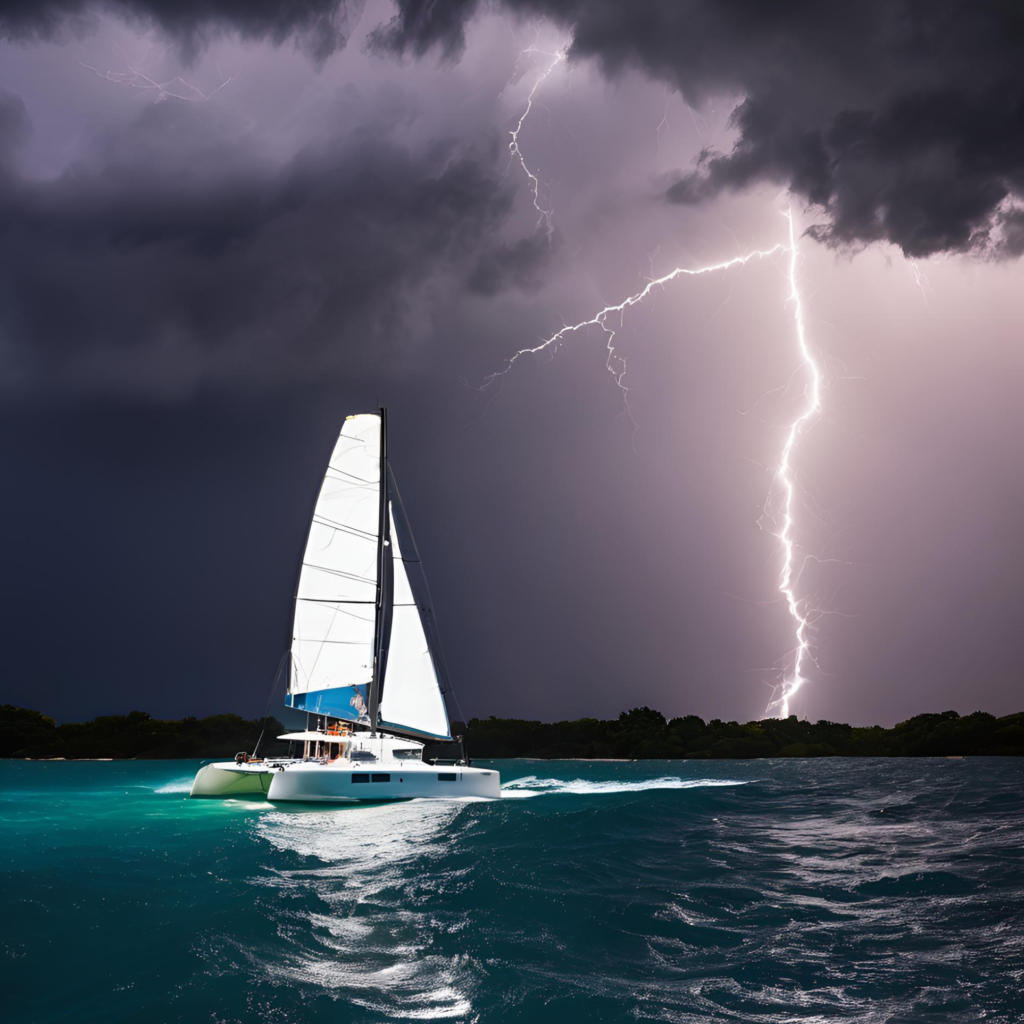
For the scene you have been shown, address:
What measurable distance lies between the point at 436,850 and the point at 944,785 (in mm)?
33957

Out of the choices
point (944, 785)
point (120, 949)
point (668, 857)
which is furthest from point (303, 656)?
point (944, 785)

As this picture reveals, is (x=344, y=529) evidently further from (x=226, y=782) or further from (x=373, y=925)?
(x=373, y=925)

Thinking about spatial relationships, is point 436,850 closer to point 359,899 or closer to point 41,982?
point 359,899

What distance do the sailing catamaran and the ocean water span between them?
9.10 metres

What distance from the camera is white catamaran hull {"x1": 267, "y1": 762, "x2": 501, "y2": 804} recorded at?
31.7m

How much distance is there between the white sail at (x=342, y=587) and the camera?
129ft

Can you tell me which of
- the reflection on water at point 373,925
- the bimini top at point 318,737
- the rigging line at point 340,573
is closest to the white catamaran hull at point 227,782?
the bimini top at point 318,737

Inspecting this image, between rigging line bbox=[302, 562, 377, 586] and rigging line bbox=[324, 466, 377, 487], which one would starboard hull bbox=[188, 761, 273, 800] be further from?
rigging line bbox=[324, 466, 377, 487]

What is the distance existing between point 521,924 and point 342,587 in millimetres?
29640

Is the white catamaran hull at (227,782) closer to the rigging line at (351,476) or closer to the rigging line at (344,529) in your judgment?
the rigging line at (344,529)

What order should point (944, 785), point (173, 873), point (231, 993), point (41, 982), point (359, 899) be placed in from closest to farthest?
point (231, 993), point (41, 982), point (359, 899), point (173, 873), point (944, 785)

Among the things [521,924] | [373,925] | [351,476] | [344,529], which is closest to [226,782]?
[344,529]

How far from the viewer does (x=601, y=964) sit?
10.5 meters

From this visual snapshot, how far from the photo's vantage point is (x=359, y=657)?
39625mm
